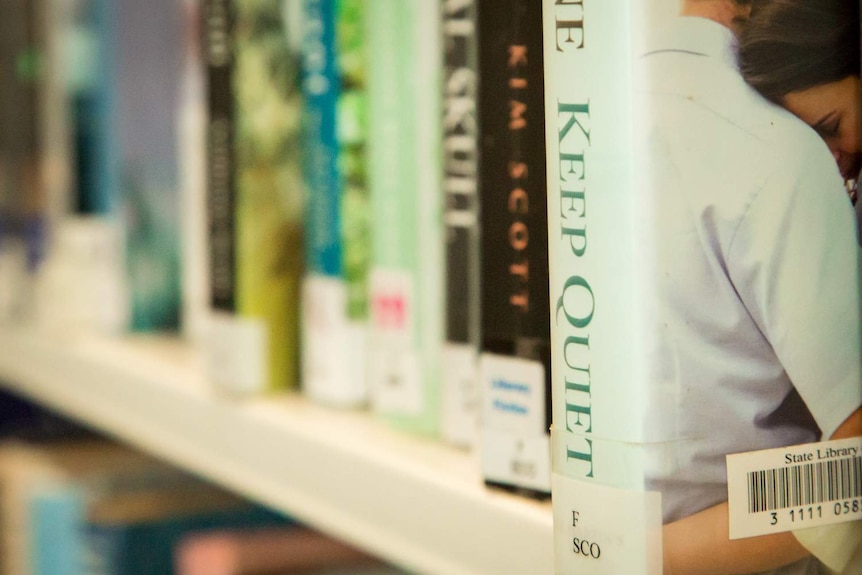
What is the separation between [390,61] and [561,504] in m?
0.28

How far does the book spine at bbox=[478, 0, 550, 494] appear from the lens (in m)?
0.41

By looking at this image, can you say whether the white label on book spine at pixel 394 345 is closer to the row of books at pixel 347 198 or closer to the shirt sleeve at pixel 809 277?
the row of books at pixel 347 198

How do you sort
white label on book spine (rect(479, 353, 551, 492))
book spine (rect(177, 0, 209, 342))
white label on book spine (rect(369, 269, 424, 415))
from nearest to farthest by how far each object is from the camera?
white label on book spine (rect(479, 353, 551, 492)) < white label on book spine (rect(369, 269, 424, 415)) < book spine (rect(177, 0, 209, 342))

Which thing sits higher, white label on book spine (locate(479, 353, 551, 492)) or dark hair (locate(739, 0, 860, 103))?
dark hair (locate(739, 0, 860, 103))

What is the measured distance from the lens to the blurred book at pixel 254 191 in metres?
0.61

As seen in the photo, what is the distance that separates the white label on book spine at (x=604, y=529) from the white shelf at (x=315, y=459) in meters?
0.05

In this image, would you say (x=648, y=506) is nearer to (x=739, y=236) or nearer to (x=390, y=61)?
(x=739, y=236)

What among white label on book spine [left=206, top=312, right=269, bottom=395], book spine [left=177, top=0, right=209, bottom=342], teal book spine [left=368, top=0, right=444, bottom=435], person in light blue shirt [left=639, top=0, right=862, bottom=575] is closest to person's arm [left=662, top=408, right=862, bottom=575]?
person in light blue shirt [left=639, top=0, right=862, bottom=575]

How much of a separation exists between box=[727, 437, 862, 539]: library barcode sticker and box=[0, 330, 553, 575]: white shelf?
0.29ft

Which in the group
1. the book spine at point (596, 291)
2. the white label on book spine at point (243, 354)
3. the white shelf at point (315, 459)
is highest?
the book spine at point (596, 291)

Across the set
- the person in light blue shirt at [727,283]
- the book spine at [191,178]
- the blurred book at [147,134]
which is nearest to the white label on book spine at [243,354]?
the book spine at [191,178]

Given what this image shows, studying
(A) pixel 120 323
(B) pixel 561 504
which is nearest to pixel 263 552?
(A) pixel 120 323

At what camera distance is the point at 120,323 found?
86cm

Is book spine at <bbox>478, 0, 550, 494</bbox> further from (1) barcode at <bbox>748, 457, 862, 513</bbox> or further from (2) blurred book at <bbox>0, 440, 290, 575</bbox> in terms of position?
(2) blurred book at <bbox>0, 440, 290, 575</bbox>
